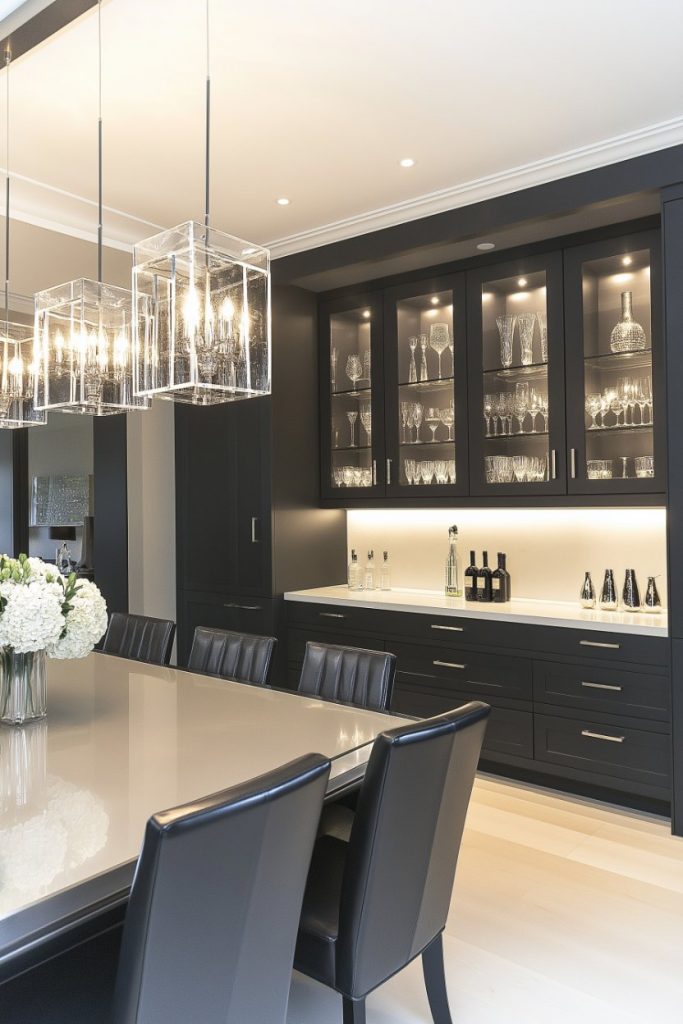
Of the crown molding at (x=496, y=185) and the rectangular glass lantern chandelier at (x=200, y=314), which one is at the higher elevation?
the crown molding at (x=496, y=185)

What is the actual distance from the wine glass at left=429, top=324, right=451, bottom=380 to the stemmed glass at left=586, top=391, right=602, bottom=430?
2.84ft

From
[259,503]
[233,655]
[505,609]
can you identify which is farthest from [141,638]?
[505,609]

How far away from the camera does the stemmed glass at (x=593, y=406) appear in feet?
12.0

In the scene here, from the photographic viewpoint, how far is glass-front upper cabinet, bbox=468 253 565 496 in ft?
12.3

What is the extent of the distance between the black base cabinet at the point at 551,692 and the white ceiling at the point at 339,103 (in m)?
2.12

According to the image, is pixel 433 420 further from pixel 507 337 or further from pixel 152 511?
pixel 152 511

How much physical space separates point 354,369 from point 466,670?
6.18ft

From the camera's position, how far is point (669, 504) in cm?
320

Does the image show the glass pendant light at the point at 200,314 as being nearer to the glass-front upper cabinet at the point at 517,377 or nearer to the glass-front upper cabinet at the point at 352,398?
the glass-front upper cabinet at the point at 517,377

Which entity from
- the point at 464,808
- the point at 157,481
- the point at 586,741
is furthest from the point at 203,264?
the point at 157,481

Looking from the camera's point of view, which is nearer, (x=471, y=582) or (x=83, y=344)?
(x=83, y=344)

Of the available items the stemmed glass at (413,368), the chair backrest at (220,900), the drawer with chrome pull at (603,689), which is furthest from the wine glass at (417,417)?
the chair backrest at (220,900)

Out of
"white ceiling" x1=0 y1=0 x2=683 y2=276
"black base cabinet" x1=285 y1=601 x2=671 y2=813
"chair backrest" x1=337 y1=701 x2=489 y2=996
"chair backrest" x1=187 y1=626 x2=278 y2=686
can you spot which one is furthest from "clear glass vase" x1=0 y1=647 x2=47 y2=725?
"white ceiling" x1=0 y1=0 x2=683 y2=276

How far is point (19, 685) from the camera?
2.07 meters
